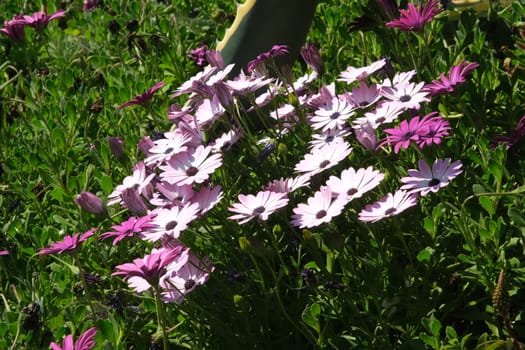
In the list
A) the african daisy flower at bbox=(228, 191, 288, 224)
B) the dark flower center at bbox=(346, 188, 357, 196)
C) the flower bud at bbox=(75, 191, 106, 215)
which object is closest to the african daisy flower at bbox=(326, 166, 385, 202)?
the dark flower center at bbox=(346, 188, 357, 196)

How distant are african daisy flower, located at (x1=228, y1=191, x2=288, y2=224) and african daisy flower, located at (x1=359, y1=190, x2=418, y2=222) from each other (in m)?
0.16

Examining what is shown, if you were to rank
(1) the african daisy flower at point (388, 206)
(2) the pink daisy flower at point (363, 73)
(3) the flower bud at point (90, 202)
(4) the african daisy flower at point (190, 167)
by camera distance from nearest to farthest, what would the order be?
1. (1) the african daisy flower at point (388, 206)
2. (4) the african daisy flower at point (190, 167)
3. (3) the flower bud at point (90, 202)
4. (2) the pink daisy flower at point (363, 73)

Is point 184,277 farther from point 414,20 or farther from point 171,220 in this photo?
point 414,20

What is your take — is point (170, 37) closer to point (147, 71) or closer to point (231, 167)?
point (147, 71)

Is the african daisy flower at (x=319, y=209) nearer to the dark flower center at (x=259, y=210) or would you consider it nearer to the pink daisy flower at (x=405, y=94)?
the dark flower center at (x=259, y=210)

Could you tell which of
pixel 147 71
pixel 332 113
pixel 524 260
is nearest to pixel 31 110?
pixel 147 71

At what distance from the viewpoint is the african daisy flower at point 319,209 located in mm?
1669

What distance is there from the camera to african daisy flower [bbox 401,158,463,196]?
1.71 metres

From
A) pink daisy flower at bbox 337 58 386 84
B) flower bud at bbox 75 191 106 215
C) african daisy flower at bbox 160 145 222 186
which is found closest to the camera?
african daisy flower at bbox 160 145 222 186

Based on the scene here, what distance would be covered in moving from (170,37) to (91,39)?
21.6 inches

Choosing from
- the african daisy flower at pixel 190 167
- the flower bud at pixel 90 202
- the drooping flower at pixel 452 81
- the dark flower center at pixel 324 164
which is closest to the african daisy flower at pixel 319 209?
the dark flower center at pixel 324 164

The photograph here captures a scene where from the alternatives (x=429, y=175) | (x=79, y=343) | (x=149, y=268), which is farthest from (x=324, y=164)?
(x=79, y=343)

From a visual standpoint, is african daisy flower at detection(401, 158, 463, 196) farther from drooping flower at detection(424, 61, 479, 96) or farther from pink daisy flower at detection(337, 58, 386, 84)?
pink daisy flower at detection(337, 58, 386, 84)

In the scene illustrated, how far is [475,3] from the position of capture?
310 cm
